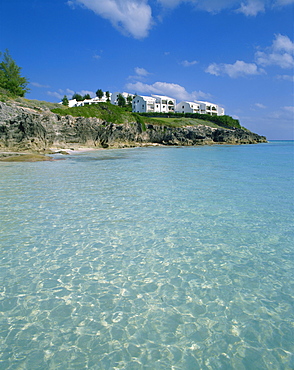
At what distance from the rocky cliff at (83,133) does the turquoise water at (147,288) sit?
32.7 metres

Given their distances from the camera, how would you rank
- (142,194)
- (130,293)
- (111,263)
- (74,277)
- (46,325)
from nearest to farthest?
(46,325) < (130,293) < (74,277) < (111,263) < (142,194)

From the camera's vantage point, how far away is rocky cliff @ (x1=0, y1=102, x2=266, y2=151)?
3691 centimetres

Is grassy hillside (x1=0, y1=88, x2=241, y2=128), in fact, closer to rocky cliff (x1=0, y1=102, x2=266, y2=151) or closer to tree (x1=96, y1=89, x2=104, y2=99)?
rocky cliff (x1=0, y1=102, x2=266, y2=151)

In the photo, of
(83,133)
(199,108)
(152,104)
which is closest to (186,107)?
(199,108)

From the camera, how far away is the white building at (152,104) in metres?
104

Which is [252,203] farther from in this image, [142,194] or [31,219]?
[31,219]

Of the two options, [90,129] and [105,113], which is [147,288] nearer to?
[90,129]

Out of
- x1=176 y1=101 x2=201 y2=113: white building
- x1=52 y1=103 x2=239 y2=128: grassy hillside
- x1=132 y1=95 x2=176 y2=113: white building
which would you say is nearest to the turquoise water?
x1=52 y1=103 x2=239 y2=128: grassy hillside

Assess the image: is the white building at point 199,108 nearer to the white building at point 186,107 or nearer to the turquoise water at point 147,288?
the white building at point 186,107

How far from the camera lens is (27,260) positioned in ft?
17.9

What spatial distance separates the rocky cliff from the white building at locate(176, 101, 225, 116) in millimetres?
30557

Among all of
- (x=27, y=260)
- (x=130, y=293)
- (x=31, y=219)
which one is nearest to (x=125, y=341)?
(x=130, y=293)

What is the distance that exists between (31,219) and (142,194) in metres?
5.16

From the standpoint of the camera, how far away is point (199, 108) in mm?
117938
